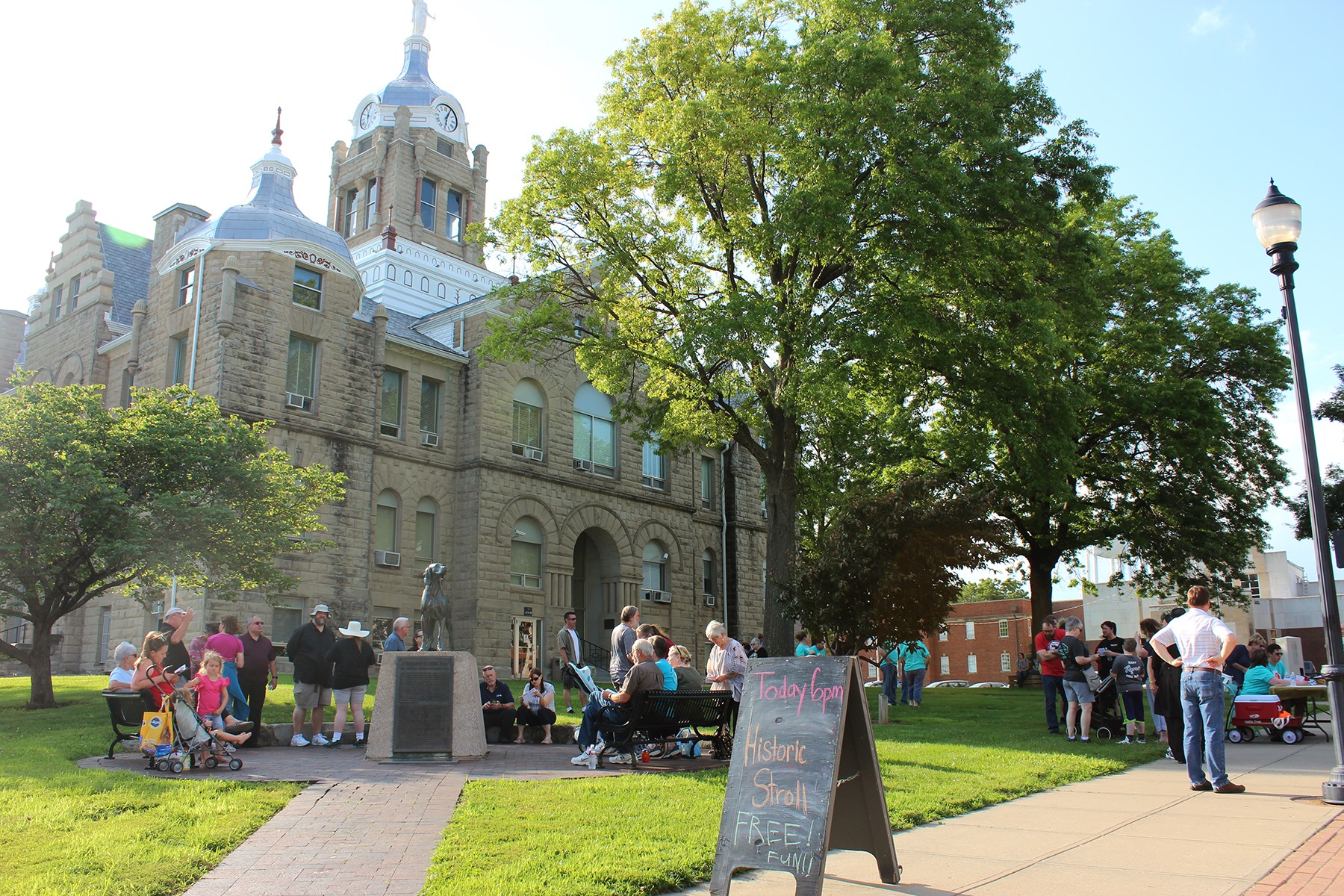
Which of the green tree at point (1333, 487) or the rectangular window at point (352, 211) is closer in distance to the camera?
the green tree at point (1333, 487)

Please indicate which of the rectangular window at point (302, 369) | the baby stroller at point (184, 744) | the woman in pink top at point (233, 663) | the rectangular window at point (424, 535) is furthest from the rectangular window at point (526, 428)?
the baby stroller at point (184, 744)

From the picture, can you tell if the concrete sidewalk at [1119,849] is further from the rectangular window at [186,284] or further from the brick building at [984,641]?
the brick building at [984,641]

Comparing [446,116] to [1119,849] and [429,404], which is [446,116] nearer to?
[429,404]

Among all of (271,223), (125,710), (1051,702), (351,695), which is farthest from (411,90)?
(1051,702)

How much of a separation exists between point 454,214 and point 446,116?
4583 mm

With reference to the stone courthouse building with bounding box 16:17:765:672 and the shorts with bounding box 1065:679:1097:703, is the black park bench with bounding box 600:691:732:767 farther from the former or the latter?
the stone courthouse building with bounding box 16:17:765:672

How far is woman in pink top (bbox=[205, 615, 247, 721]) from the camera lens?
12.3 metres

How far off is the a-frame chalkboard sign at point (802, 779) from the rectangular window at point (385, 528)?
24946 millimetres

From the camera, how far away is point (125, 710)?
36.4ft

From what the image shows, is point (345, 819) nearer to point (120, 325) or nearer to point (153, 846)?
point (153, 846)

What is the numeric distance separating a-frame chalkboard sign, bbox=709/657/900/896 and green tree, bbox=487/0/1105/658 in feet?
42.6

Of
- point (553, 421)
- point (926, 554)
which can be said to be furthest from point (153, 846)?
point (553, 421)

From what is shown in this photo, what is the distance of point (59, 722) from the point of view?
1488 centimetres

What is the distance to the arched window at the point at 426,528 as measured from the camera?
30453 mm
